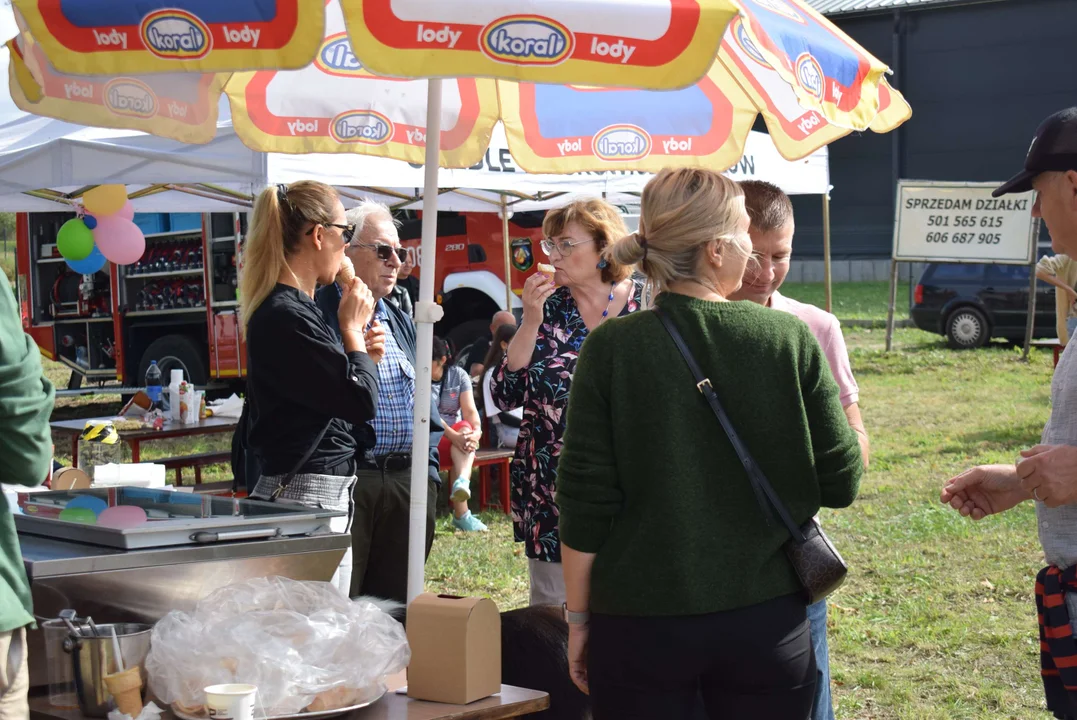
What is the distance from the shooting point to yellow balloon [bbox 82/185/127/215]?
783 centimetres

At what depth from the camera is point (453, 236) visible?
13164 millimetres

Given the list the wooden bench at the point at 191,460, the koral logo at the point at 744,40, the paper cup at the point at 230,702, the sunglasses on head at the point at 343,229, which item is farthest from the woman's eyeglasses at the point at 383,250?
the wooden bench at the point at 191,460

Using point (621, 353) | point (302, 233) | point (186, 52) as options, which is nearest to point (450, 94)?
point (302, 233)

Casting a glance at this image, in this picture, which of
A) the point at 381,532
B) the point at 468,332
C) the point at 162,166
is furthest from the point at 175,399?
the point at 381,532

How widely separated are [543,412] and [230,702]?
1651 millimetres

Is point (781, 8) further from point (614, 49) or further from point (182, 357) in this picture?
point (182, 357)

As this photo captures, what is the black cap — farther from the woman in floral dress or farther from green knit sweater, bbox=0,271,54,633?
green knit sweater, bbox=0,271,54,633

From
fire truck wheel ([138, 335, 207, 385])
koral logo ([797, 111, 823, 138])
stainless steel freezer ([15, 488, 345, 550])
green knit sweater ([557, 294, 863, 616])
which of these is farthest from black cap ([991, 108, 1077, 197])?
fire truck wheel ([138, 335, 207, 385])

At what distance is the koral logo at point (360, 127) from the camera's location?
13.1 feet

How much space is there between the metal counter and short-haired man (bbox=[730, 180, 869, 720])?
1.28 m

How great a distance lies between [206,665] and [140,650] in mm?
178

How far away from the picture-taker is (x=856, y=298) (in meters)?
26.8

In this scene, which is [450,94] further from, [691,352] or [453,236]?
[453,236]

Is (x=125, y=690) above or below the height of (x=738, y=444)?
below
